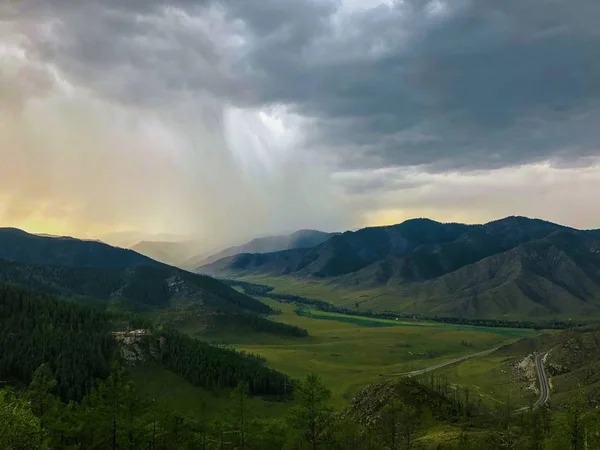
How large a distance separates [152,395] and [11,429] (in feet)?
450

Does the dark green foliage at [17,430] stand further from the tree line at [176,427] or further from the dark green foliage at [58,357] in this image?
Answer: the dark green foliage at [58,357]

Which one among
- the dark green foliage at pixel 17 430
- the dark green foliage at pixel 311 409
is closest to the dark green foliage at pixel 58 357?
the dark green foliage at pixel 17 430

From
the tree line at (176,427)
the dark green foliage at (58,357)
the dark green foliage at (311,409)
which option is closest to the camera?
the tree line at (176,427)

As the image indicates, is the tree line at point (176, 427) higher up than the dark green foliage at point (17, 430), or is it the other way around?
the dark green foliage at point (17, 430)

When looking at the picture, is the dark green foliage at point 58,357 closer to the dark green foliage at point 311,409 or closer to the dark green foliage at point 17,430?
the dark green foliage at point 17,430

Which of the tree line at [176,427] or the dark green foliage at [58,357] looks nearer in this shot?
the tree line at [176,427]

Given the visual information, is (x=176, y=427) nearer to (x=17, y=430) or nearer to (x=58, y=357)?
(x=17, y=430)

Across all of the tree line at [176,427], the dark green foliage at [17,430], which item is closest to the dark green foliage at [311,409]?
the tree line at [176,427]

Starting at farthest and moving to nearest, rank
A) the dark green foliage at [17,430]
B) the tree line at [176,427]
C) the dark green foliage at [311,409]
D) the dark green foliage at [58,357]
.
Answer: the dark green foliage at [58,357] < the dark green foliage at [311,409] < the tree line at [176,427] < the dark green foliage at [17,430]

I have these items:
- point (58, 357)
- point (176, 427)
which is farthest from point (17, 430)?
point (58, 357)

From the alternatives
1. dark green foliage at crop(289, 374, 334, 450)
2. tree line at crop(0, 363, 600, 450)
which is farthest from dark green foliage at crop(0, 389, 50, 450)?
dark green foliage at crop(289, 374, 334, 450)

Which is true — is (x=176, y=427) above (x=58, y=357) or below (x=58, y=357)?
below

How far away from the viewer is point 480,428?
121250 mm

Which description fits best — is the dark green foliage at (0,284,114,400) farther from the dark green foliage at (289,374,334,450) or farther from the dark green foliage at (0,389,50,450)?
the dark green foliage at (289,374,334,450)
